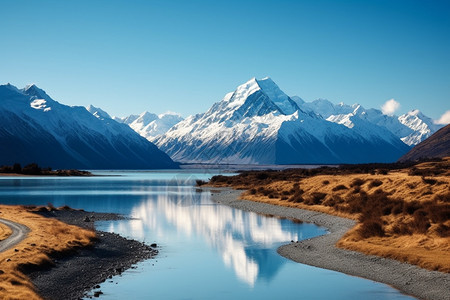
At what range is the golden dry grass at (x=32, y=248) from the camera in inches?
1027

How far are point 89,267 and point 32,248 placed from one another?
4122 millimetres

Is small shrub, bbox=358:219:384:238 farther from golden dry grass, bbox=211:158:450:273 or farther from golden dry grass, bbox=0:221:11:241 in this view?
golden dry grass, bbox=0:221:11:241

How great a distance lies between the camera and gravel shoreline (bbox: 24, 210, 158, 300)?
29469mm

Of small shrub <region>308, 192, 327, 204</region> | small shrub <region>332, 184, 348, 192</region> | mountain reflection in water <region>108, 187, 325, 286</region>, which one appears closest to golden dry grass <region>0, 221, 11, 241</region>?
mountain reflection in water <region>108, 187, 325, 286</region>

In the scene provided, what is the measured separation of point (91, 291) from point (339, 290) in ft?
44.3

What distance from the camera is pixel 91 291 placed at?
29641mm

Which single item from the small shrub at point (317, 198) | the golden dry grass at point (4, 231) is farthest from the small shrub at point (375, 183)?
the golden dry grass at point (4, 231)

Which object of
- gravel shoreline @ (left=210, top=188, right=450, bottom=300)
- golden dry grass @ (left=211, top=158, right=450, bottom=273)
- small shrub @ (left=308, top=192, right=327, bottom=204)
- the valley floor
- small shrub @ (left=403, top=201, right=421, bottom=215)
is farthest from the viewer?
small shrub @ (left=308, top=192, right=327, bottom=204)

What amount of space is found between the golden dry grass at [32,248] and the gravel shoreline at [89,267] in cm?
79

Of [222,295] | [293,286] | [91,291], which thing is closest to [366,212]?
[293,286]

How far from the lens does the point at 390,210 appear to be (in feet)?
174

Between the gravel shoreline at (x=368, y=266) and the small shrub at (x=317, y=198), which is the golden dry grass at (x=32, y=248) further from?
the small shrub at (x=317, y=198)

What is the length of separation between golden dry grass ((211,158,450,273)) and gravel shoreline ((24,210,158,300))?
16.4 meters

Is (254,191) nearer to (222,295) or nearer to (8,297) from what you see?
(222,295)
